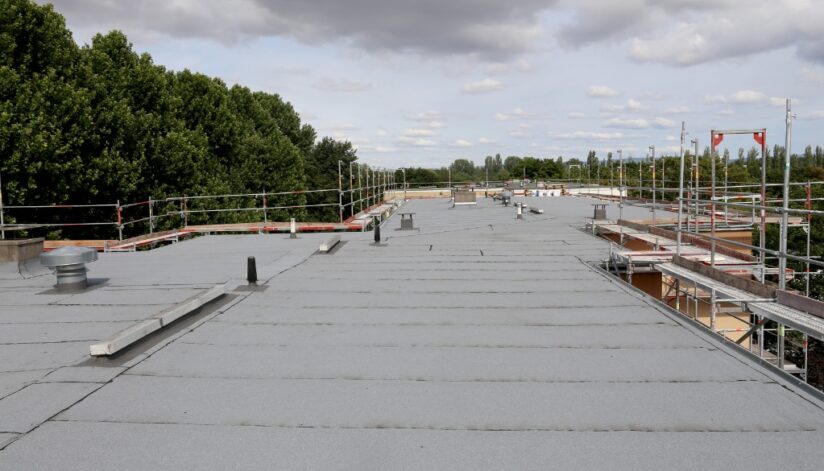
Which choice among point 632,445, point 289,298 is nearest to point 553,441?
point 632,445

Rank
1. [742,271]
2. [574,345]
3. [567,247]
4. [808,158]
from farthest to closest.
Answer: [808,158]
[567,247]
[742,271]
[574,345]

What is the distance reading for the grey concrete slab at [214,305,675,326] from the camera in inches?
294

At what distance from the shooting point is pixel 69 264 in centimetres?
927

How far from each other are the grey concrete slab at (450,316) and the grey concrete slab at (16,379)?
2.24 metres

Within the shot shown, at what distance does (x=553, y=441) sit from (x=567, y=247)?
1041cm

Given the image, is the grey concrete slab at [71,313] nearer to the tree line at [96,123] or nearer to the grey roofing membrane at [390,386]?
the grey roofing membrane at [390,386]

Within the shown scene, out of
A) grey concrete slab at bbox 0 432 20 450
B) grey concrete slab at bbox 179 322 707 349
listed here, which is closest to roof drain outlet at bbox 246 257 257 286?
grey concrete slab at bbox 179 322 707 349

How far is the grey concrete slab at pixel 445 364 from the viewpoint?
548 centimetres

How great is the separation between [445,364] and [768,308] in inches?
148

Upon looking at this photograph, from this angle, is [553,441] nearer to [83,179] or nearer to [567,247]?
[567,247]

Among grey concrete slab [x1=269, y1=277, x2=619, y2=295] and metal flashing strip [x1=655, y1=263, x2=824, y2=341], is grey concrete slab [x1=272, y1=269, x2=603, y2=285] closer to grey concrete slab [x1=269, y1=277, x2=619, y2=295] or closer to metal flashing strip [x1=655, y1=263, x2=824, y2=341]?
grey concrete slab [x1=269, y1=277, x2=619, y2=295]

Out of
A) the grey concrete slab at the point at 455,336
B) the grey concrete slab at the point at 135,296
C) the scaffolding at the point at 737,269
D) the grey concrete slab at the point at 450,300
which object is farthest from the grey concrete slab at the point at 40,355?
the scaffolding at the point at 737,269

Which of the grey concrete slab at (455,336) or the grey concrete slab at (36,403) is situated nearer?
the grey concrete slab at (36,403)

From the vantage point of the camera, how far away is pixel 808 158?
413ft
